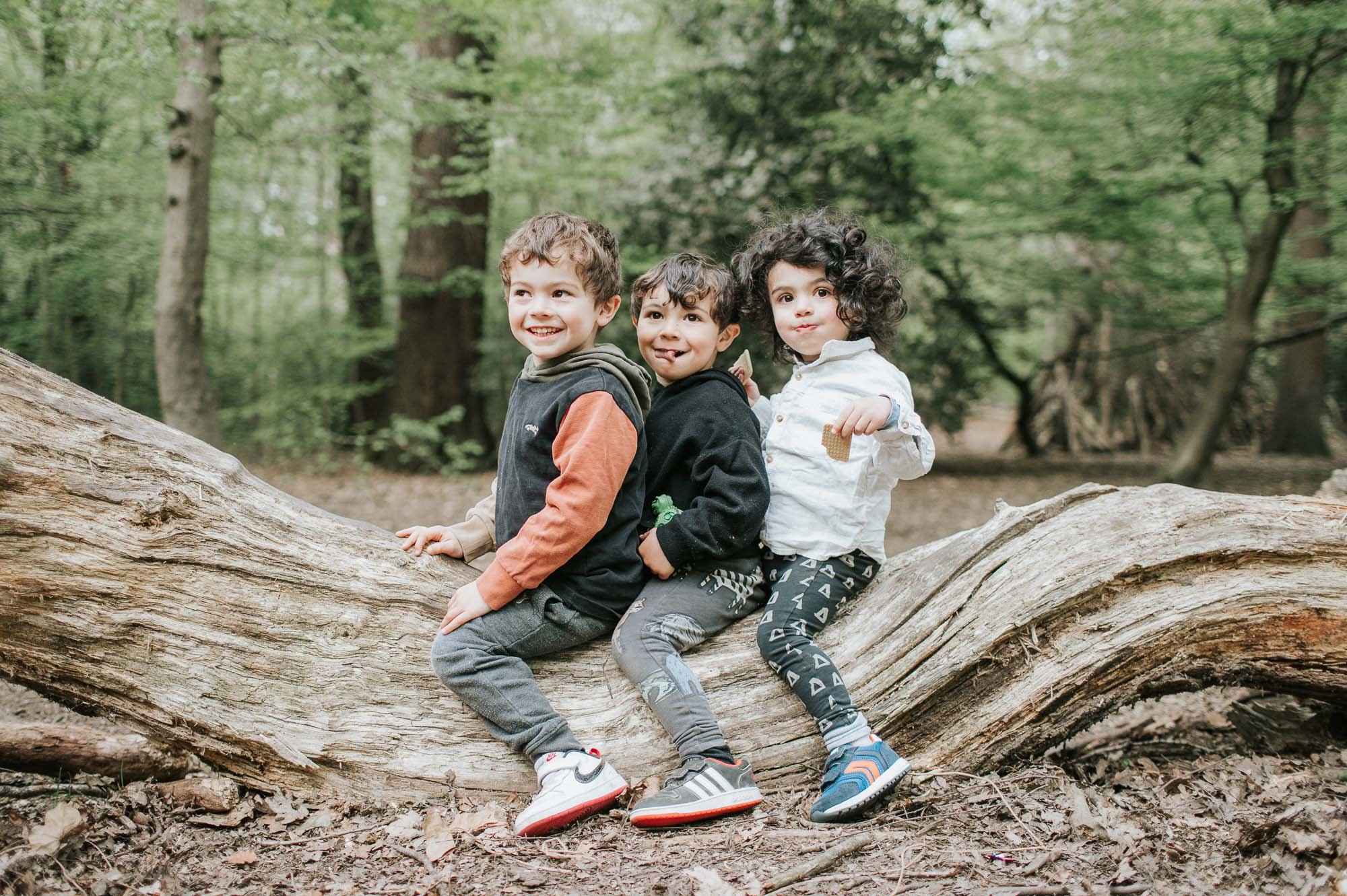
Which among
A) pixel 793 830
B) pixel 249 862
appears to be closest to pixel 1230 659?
pixel 793 830

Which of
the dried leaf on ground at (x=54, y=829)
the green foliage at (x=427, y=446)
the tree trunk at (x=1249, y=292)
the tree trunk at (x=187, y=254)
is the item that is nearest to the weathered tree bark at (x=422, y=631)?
the dried leaf on ground at (x=54, y=829)

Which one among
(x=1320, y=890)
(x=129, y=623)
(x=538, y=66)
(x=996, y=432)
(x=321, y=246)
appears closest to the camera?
(x=1320, y=890)

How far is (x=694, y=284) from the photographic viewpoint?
9.48ft

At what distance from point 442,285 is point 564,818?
8.88 metres

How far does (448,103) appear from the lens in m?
7.04

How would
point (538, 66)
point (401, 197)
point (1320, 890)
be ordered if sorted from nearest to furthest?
point (1320, 890), point (538, 66), point (401, 197)

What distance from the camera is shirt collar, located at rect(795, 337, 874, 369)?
116 inches

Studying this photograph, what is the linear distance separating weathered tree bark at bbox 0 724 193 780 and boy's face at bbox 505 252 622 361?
1820 mm

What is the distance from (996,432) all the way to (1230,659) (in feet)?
60.5

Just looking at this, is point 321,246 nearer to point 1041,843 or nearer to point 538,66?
point 538,66

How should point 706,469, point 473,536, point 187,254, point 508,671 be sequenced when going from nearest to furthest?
point 508,671 < point 706,469 < point 473,536 < point 187,254

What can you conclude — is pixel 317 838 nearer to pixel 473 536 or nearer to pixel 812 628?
pixel 473 536

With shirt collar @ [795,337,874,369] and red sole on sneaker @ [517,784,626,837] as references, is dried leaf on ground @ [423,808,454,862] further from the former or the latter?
shirt collar @ [795,337,874,369]

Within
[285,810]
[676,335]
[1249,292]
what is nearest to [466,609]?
[285,810]
